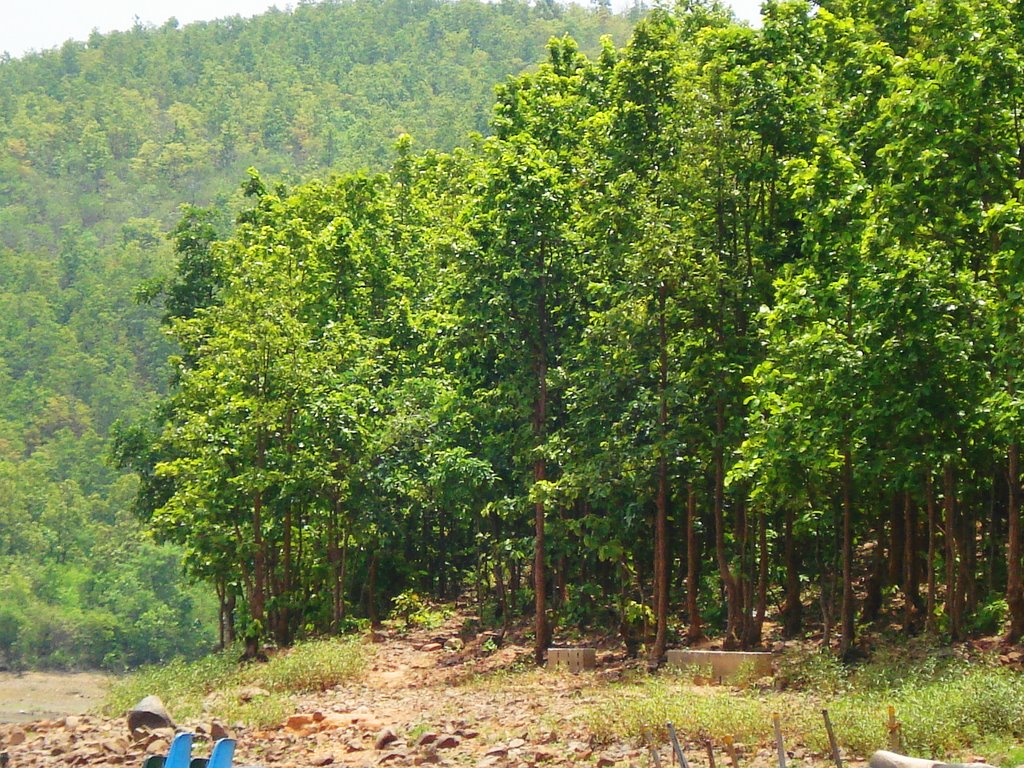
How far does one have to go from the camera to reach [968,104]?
1892 cm

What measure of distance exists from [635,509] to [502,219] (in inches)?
206

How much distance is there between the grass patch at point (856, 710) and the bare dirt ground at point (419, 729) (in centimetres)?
56

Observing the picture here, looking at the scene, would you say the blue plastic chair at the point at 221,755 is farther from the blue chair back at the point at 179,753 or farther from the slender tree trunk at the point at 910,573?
the slender tree trunk at the point at 910,573

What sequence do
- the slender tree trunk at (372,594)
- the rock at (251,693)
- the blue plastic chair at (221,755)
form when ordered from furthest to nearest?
the slender tree trunk at (372,594), the rock at (251,693), the blue plastic chair at (221,755)

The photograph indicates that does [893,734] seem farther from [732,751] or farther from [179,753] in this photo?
[179,753]

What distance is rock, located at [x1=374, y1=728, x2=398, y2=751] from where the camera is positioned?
19250mm

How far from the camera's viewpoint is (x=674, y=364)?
2366 cm

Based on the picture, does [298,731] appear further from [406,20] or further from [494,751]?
[406,20]

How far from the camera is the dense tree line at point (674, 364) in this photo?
63.6 ft

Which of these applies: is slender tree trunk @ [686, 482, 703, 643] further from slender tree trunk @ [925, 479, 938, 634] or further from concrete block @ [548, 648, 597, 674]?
slender tree trunk @ [925, 479, 938, 634]

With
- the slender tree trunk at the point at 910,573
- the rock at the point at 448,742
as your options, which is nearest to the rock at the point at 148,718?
the rock at the point at 448,742

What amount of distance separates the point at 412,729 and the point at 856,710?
6219mm

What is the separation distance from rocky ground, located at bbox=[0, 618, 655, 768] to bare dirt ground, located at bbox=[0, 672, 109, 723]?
69.0 feet

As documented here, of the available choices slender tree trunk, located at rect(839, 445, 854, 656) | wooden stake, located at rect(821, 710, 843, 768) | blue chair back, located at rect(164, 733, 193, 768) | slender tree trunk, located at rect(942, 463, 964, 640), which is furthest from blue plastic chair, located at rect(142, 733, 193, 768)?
slender tree trunk, located at rect(942, 463, 964, 640)
